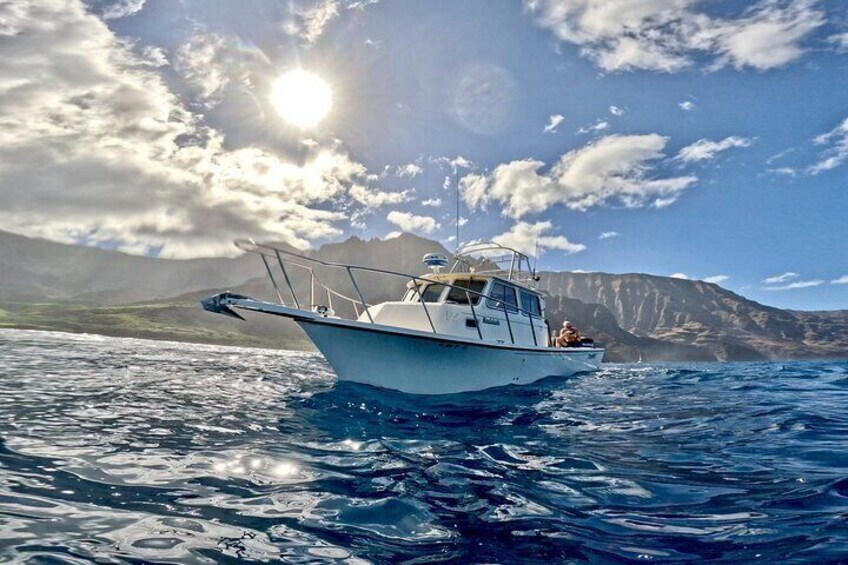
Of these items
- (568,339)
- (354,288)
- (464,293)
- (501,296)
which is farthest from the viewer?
(568,339)

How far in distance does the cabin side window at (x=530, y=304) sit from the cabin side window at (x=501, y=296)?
753 mm

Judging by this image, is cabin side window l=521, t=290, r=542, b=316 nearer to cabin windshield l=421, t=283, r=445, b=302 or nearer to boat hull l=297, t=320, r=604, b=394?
cabin windshield l=421, t=283, r=445, b=302

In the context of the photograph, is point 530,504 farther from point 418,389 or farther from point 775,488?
point 418,389

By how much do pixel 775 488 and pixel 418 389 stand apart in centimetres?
823

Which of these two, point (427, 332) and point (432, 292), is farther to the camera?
point (432, 292)

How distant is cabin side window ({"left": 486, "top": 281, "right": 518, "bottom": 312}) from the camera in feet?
50.4

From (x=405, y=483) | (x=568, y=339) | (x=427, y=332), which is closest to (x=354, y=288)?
(x=427, y=332)

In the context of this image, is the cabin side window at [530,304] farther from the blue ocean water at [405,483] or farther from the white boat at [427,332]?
the blue ocean water at [405,483]

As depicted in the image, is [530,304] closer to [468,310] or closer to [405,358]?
[468,310]

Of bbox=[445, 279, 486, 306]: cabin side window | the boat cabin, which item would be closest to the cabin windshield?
the boat cabin

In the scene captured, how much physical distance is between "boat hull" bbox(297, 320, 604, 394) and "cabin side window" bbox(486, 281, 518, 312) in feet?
7.43

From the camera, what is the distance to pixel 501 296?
52.5 ft

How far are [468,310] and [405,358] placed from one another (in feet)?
10.8

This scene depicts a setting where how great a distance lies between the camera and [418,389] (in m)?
12.1
